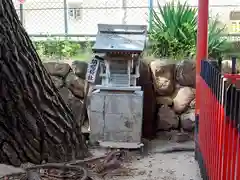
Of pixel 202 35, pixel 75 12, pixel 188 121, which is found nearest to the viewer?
pixel 202 35

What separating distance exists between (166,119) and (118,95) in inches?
39.6

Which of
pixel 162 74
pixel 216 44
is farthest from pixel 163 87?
pixel 216 44

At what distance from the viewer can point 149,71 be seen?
596 centimetres

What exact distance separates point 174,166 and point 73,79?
1880 millimetres

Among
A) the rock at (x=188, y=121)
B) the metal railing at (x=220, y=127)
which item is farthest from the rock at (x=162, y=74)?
the metal railing at (x=220, y=127)

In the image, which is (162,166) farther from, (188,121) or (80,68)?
(80,68)

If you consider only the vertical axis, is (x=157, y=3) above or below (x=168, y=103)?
above

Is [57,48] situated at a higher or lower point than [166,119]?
higher

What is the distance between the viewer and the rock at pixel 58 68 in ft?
19.9

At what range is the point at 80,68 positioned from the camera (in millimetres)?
6070

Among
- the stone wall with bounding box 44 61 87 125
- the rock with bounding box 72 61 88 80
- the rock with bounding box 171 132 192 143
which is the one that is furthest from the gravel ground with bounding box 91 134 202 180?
the rock with bounding box 72 61 88 80

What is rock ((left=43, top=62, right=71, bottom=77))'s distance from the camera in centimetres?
607

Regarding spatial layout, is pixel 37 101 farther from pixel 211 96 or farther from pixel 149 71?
pixel 149 71

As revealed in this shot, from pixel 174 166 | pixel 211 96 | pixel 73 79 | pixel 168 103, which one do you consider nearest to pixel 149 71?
pixel 168 103
